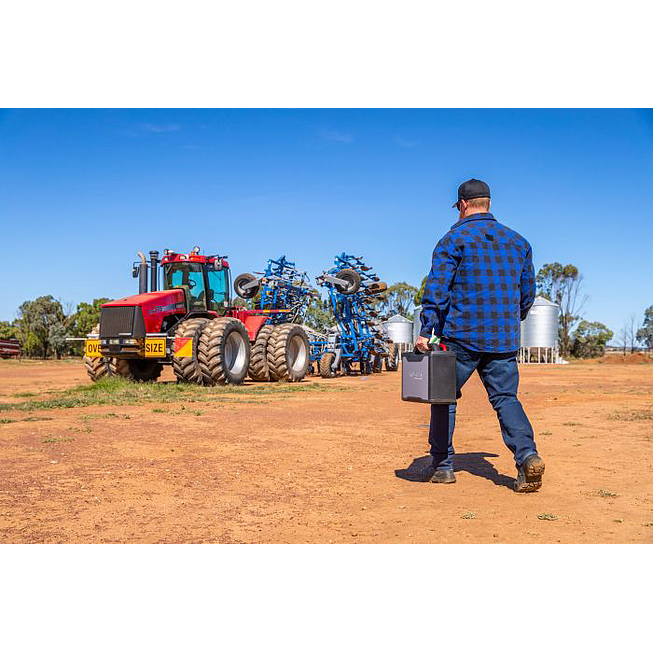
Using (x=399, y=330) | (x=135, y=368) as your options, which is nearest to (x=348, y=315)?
(x=135, y=368)

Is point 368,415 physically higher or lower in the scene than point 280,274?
lower

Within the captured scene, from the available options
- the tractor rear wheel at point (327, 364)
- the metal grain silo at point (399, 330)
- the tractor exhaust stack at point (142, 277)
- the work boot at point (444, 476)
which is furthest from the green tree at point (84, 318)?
the work boot at point (444, 476)

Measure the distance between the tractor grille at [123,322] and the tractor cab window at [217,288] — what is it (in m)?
2.34

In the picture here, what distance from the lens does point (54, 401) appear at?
10.9 meters

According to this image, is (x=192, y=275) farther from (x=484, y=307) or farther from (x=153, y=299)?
Answer: (x=484, y=307)

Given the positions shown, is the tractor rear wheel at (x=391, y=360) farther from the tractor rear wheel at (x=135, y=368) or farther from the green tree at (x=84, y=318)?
the green tree at (x=84, y=318)

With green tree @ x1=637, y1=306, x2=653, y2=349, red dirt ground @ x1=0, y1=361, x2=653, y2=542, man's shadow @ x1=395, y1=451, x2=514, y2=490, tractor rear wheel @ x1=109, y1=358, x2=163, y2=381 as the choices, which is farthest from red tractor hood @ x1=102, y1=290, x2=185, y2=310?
green tree @ x1=637, y1=306, x2=653, y2=349

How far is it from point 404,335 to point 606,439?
40.4m

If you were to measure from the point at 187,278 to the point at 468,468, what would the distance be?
1094 cm

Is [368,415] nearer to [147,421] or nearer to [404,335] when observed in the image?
[147,421]

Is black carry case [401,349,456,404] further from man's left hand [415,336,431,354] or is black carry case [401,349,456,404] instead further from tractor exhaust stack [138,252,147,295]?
tractor exhaust stack [138,252,147,295]

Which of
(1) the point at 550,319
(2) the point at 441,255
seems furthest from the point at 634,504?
(1) the point at 550,319

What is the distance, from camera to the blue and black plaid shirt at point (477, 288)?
4766mm

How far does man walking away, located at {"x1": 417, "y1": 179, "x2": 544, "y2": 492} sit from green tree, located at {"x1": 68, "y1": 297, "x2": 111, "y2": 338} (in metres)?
47.7
